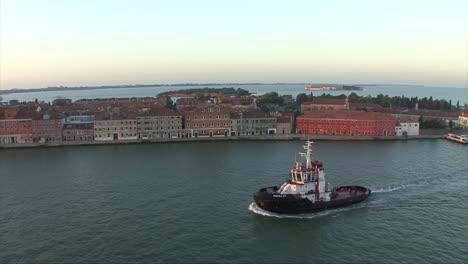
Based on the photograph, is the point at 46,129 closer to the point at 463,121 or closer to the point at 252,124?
the point at 252,124

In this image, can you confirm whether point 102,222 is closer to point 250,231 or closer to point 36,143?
point 250,231

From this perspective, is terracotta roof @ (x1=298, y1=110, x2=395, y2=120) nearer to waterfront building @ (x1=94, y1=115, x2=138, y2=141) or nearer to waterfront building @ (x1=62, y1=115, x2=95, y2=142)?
waterfront building @ (x1=94, y1=115, x2=138, y2=141)

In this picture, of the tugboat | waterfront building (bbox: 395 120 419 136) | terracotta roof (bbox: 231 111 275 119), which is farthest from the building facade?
waterfront building (bbox: 395 120 419 136)

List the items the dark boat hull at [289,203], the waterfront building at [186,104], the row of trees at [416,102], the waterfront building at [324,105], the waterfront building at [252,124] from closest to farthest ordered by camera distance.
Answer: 1. the dark boat hull at [289,203]
2. the waterfront building at [252,124]
3. the waterfront building at [186,104]
4. the row of trees at [416,102]
5. the waterfront building at [324,105]

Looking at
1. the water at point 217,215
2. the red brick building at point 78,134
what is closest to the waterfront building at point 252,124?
the water at point 217,215

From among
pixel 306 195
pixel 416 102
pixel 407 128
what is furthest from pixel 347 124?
pixel 416 102

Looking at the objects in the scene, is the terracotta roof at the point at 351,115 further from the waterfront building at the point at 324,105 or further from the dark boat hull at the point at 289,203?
the dark boat hull at the point at 289,203
